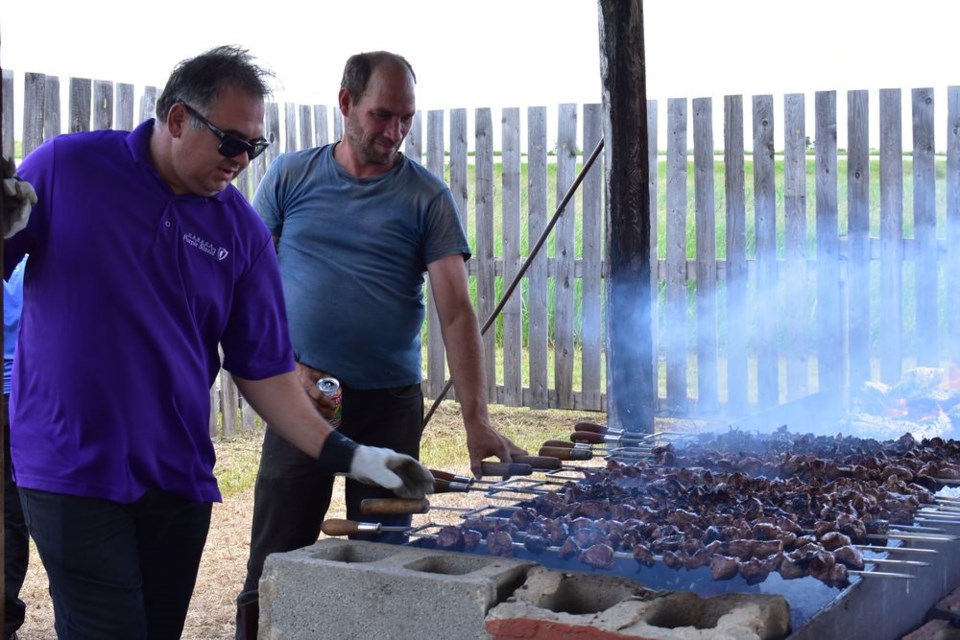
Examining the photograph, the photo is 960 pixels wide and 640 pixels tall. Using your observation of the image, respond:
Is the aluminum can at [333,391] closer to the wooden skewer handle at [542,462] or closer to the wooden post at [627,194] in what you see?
the wooden skewer handle at [542,462]

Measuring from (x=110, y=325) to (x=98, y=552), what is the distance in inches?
22.5

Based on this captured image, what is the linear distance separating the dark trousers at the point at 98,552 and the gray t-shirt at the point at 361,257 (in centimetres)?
129

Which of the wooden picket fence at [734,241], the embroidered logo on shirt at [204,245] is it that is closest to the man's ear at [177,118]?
the embroidered logo on shirt at [204,245]

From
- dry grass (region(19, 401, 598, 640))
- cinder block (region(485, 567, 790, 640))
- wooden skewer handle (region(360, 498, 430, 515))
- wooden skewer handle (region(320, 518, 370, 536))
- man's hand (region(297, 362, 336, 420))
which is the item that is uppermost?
A: man's hand (region(297, 362, 336, 420))

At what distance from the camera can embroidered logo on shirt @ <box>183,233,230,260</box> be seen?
3051mm

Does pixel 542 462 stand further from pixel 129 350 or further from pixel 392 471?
pixel 129 350

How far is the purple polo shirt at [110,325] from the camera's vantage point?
113 inches

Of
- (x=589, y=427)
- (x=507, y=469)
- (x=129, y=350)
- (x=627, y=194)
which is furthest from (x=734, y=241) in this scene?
(x=129, y=350)

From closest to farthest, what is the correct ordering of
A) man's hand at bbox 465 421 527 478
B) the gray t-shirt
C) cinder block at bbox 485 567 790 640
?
cinder block at bbox 485 567 790 640, man's hand at bbox 465 421 527 478, the gray t-shirt

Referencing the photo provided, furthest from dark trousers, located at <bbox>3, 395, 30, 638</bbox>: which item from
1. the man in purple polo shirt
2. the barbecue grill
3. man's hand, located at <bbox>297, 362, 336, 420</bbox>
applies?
the barbecue grill

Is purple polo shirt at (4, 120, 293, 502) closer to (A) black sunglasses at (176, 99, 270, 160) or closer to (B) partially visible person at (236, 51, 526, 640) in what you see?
(A) black sunglasses at (176, 99, 270, 160)

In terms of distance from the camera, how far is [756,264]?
28.3ft

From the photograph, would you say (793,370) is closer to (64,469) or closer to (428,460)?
(428,460)

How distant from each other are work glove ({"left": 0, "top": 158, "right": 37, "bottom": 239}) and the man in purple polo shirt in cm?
50
